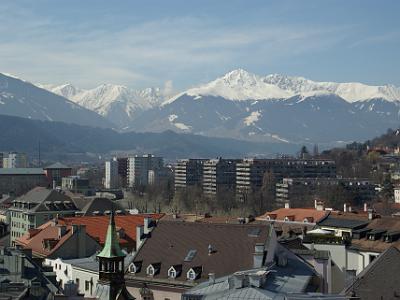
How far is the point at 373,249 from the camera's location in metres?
60.6

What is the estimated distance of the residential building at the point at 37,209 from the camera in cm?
11719

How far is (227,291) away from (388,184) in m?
135

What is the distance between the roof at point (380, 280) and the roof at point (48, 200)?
78.9m

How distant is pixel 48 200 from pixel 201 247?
72.7 metres

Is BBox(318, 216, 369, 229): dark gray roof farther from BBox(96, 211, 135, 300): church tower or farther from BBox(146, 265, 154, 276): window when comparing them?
BBox(96, 211, 135, 300): church tower

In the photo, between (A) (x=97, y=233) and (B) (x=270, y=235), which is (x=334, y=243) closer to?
(B) (x=270, y=235)

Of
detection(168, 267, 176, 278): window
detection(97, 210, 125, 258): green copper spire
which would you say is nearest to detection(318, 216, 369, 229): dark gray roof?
detection(168, 267, 176, 278): window

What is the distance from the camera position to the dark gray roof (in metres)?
74.5

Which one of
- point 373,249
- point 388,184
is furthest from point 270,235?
point 388,184

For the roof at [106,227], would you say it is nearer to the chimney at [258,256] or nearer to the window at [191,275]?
the window at [191,275]

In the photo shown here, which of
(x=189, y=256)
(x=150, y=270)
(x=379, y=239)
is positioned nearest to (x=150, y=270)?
(x=150, y=270)

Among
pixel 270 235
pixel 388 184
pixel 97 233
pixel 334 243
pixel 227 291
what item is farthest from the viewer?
pixel 388 184

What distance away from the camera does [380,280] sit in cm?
4431

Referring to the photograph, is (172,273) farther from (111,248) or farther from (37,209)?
(37,209)
